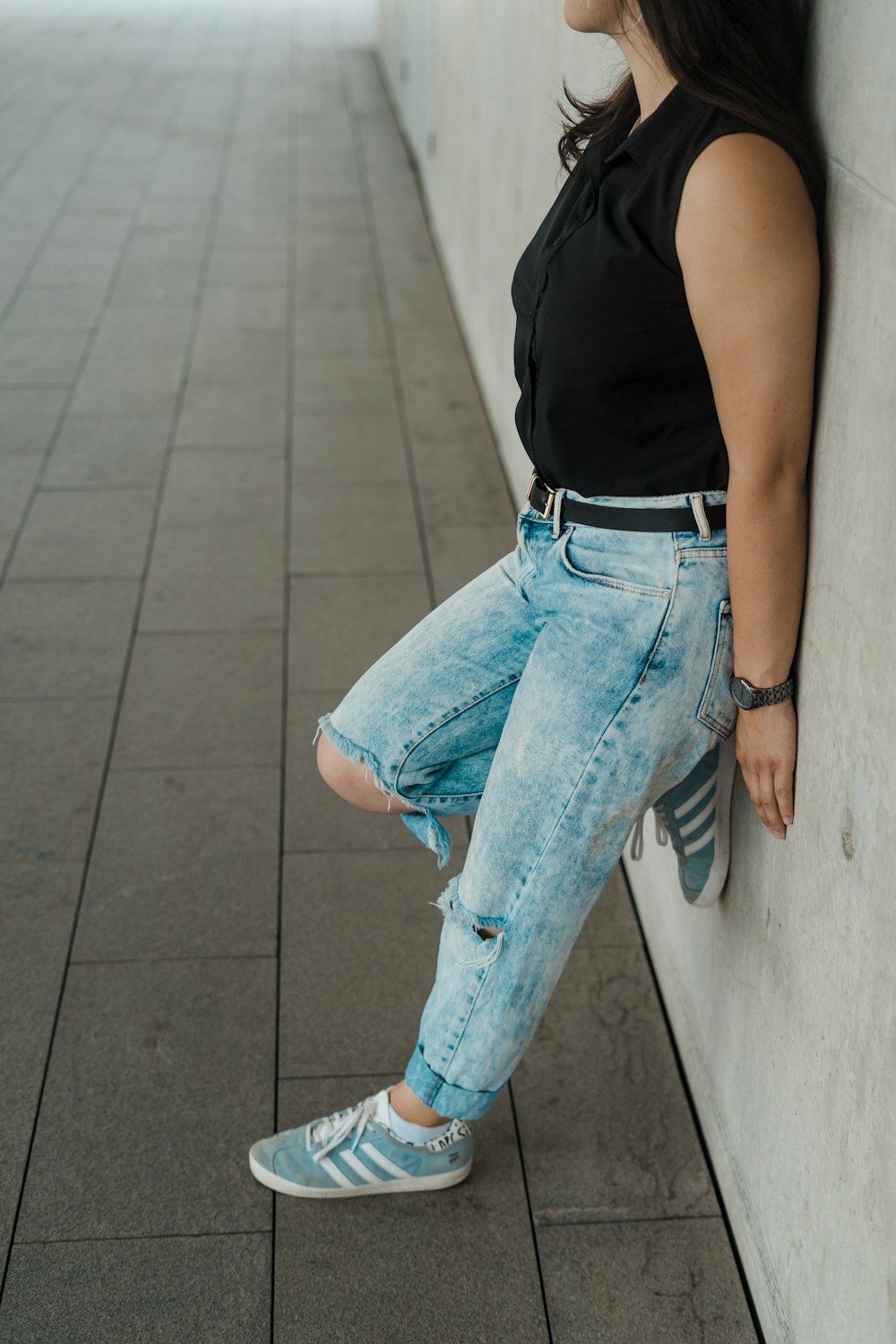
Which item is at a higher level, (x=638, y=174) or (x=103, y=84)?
(x=638, y=174)

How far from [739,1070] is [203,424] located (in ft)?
11.0

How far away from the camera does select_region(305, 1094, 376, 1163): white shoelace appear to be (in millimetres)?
1859

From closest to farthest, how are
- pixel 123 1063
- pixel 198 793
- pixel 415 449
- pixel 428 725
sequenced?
1. pixel 428 725
2. pixel 123 1063
3. pixel 198 793
4. pixel 415 449

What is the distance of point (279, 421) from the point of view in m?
4.56

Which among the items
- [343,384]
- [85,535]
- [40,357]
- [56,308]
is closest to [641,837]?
[85,535]

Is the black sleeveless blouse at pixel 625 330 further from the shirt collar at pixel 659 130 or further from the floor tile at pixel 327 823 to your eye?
the floor tile at pixel 327 823

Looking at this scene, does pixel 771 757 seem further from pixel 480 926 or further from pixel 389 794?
pixel 389 794

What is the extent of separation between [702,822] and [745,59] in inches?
36.3

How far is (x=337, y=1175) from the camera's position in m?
1.85

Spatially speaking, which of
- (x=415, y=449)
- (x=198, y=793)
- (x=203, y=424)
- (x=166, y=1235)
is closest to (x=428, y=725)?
Answer: (x=166, y=1235)

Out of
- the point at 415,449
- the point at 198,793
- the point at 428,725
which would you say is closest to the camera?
the point at 428,725

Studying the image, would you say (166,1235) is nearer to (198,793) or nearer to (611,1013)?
(611,1013)

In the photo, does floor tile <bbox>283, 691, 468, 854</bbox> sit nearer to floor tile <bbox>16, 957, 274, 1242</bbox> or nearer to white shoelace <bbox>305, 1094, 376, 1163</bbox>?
floor tile <bbox>16, 957, 274, 1242</bbox>

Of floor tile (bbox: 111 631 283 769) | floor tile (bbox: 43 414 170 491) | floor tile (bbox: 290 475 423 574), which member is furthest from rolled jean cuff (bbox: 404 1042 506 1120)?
floor tile (bbox: 43 414 170 491)
